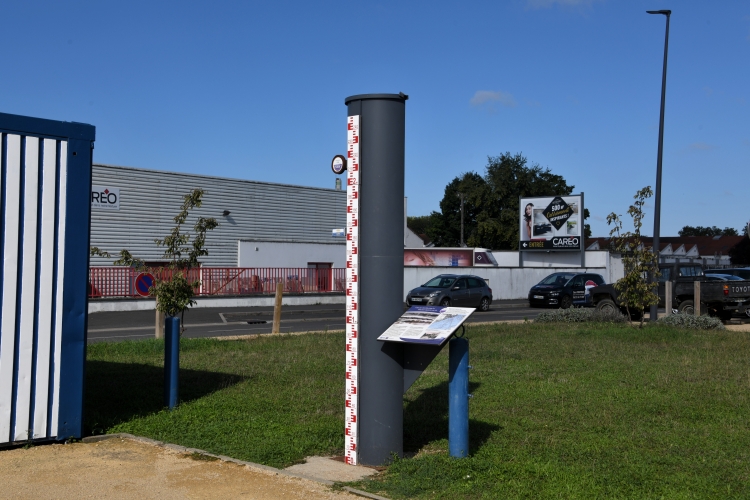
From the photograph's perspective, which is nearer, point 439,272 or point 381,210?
point 381,210

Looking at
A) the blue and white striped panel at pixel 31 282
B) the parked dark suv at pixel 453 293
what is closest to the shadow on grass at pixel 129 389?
the blue and white striped panel at pixel 31 282

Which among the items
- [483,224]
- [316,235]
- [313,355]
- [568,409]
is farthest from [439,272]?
[483,224]

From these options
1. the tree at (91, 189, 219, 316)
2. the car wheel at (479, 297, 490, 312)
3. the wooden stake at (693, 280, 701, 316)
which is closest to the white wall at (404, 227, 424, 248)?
the car wheel at (479, 297, 490, 312)

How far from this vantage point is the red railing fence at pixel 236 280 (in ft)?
101

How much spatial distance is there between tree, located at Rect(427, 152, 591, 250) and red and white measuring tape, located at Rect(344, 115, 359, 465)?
8047 cm

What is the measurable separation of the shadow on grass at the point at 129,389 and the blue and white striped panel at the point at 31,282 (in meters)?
0.73

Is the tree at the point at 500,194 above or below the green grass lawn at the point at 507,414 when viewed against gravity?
above

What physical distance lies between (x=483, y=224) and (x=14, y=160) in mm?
80837

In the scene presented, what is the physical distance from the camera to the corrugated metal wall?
126 ft

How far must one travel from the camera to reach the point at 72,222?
7.31 metres

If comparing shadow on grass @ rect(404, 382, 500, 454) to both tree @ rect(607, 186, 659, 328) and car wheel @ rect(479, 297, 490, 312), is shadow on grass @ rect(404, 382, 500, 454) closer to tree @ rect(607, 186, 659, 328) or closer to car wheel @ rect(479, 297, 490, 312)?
tree @ rect(607, 186, 659, 328)

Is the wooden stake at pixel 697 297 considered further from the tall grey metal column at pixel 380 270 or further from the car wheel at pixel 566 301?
the tall grey metal column at pixel 380 270

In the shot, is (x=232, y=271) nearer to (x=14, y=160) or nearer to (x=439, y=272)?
(x=439, y=272)

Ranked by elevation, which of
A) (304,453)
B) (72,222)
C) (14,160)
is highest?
(14,160)
